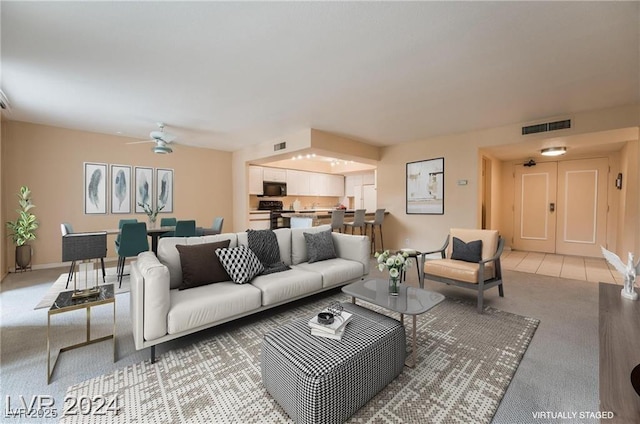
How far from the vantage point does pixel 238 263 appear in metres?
2.71

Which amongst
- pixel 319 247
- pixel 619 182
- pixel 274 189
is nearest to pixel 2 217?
pixel 274 189

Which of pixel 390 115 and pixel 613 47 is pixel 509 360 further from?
pixel 390 115

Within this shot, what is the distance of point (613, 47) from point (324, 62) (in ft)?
8.61

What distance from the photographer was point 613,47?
2414mm

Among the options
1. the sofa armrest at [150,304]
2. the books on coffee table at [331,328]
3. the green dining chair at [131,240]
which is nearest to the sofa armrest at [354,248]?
the books on coffee table at [331,328]

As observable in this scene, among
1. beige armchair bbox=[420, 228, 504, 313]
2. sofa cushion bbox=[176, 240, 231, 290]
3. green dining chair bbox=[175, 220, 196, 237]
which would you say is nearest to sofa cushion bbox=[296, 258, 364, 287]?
beige armchair bbox=[420, 228, 504, 313]

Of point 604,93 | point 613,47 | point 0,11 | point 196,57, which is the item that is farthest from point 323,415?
point 604,93

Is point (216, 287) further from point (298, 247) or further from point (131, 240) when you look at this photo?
point (131, 240)

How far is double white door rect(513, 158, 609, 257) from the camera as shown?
18.8 ft

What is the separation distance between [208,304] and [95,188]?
4953mm

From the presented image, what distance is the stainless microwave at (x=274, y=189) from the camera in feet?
25.2

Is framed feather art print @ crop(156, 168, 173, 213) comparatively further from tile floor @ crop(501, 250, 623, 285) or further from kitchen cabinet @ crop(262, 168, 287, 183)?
tile floor @ crop(501, 250, 623, 285)

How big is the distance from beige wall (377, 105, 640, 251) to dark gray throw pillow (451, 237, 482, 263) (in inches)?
72.1
